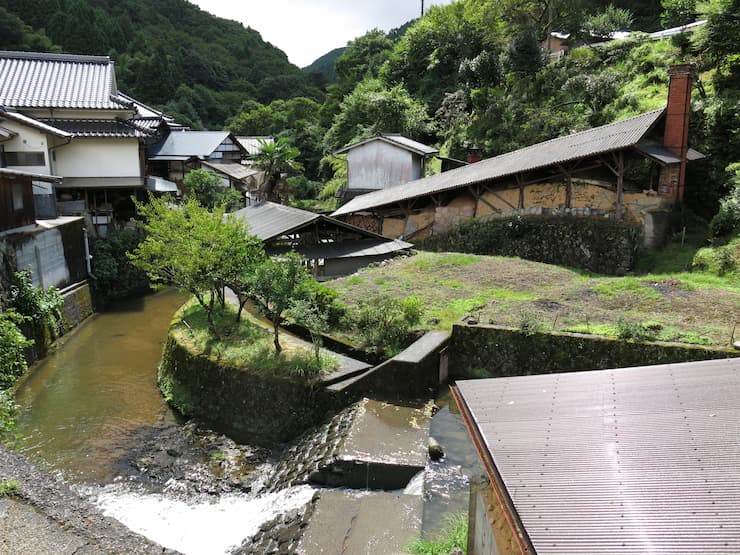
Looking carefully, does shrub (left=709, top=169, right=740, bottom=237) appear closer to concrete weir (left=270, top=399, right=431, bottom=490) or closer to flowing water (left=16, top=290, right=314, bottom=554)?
concrete weir (left=270, top=399, right=431, bottom=490)

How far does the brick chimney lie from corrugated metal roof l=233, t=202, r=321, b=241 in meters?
14.1

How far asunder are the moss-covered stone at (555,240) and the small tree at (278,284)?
42.7ft

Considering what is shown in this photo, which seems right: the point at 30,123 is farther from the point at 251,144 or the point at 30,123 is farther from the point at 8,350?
the point at 251,144

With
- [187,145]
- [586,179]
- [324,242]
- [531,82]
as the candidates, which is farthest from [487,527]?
[187,145]

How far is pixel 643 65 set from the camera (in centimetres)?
3312

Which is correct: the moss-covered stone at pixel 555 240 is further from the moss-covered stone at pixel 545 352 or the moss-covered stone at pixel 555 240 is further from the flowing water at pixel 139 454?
the flowing water at pixel 139 454

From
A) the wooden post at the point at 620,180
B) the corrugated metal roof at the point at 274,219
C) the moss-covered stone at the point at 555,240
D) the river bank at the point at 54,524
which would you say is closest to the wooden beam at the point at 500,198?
the moss-covered stone at the point at 555,240

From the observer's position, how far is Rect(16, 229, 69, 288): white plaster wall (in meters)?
18.3

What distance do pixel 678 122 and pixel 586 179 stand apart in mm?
3892

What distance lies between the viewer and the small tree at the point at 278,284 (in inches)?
523

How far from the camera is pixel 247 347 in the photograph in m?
14.7

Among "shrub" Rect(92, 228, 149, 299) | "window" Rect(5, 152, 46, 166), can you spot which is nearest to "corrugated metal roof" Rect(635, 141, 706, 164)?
"shrub" Rect(92, 228, 149, 299)

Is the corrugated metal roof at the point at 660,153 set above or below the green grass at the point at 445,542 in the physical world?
above

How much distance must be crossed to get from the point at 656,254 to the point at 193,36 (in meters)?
84.6
